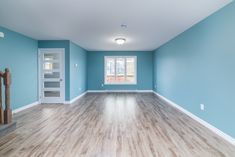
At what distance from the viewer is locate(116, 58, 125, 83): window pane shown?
10805 millimetres

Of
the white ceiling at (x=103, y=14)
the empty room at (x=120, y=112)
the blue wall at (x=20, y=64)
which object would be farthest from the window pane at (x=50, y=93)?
the white ceiling at (x=103, y=14)

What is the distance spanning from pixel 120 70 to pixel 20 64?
6.04m

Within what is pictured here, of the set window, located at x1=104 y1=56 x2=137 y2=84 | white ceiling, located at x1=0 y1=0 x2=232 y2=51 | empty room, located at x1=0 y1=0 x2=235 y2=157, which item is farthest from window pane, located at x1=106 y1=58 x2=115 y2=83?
white ceiling, located at x1=0 y1=0 x2=232 y2=51

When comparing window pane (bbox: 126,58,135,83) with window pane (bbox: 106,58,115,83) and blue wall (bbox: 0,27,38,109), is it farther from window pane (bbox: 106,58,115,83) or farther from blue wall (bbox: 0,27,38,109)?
blue wall (bbox: 0,27,38,109)

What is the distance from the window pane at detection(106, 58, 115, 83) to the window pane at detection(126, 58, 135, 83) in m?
0.83

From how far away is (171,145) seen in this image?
3004 mm

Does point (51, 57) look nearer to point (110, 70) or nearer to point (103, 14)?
point (103, 14)

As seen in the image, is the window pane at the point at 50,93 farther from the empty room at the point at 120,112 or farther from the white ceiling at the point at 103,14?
the white ceiling at the point at 103,14

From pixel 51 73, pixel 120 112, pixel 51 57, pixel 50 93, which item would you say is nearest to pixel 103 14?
pixel 120 112

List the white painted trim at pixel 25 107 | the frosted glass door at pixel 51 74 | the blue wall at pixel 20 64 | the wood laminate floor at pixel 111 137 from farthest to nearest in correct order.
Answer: the frosted glass door at pixel 51 74, the white painted trim at pixel 25 107, the blue wall at pixel 20 64, the wood laminate floor at pixel 111 137

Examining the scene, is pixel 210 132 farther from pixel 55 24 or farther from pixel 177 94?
pixel 55 24

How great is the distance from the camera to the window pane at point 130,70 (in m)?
10.8

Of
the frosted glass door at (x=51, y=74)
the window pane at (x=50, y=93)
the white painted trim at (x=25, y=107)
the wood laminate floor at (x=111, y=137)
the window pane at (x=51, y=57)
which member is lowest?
the wood laminate floor at (x=111, y=137)

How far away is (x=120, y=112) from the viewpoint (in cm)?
544
